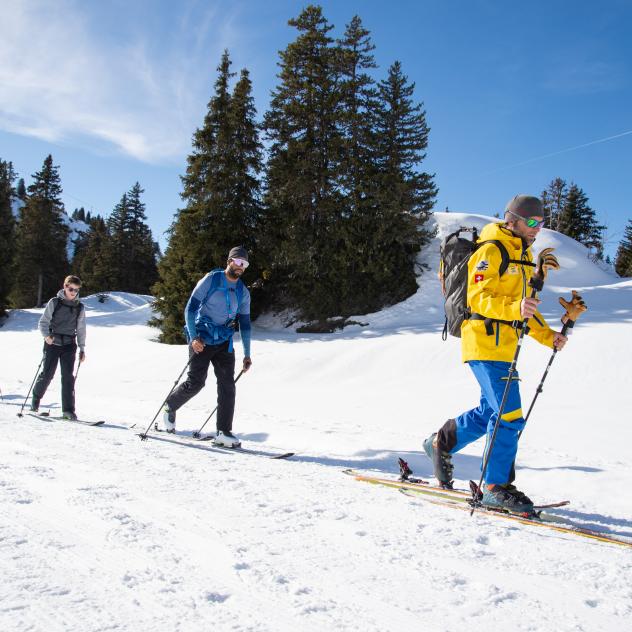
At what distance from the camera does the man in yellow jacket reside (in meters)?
3.34

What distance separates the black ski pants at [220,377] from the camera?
18.0 ft

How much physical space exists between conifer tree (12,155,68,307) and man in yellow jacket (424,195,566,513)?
142ft

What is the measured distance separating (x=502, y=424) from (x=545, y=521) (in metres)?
0.69

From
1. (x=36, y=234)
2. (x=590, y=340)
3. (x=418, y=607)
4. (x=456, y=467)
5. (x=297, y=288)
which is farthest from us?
(x=36, y=234)

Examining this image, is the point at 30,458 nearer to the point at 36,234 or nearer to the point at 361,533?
the point at 361,533

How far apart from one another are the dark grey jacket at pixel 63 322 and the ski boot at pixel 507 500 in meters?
6.08

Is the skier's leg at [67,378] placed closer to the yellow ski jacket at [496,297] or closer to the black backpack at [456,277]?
the black backpack at [456,277]

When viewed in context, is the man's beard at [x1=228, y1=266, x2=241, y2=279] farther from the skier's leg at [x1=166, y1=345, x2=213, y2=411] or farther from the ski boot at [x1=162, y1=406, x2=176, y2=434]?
the ski boot at [x1=162, y1=406, x2=176, y2=434]

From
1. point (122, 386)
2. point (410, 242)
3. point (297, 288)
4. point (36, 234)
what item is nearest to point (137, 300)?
point (36, 234)

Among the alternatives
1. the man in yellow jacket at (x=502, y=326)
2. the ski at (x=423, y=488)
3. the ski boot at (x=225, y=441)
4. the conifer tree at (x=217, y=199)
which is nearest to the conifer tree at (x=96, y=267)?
the conifer tree at (x=217, y=199)

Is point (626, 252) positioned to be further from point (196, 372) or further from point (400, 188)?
point (196, 372)

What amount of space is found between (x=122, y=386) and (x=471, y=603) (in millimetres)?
10629

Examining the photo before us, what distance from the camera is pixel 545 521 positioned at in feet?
10.4

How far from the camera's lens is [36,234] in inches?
1590
